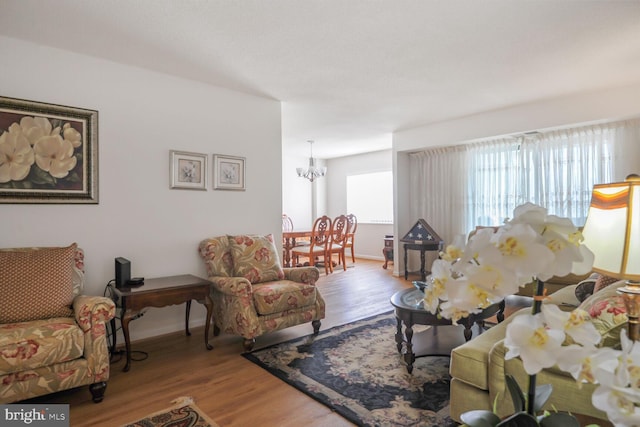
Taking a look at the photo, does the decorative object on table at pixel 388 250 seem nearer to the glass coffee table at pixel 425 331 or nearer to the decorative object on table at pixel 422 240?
the decorative object on table at pixel 422 240

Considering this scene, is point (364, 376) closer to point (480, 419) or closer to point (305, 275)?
point (305, 275)

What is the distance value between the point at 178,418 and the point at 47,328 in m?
0.89

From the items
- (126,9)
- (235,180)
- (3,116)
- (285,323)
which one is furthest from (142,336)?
(126,9)

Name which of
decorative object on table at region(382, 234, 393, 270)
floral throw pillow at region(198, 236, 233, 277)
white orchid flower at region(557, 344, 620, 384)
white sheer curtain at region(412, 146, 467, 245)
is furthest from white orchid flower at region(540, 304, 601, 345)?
decorative object on table at region(382, 234, 393, 270)

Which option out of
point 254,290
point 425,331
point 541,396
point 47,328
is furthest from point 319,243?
point 541,396

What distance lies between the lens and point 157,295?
103 inches

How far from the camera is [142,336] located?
123 inches

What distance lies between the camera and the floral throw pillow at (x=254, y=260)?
323 cm

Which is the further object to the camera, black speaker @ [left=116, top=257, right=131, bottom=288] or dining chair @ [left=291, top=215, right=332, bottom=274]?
dining chair @ [left=291, top=215, right=332, bottom=274]

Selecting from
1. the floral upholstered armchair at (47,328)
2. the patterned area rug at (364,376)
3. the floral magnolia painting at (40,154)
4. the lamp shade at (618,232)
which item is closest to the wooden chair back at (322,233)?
the patterned area rug at (364,376)

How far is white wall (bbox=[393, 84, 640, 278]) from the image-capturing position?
12.5 ft

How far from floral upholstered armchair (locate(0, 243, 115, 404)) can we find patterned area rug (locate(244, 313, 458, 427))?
105 cm

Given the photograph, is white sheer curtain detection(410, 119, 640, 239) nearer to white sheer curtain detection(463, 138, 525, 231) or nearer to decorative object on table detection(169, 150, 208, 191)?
white sheer curtain detection(463, 138, 525, 231)

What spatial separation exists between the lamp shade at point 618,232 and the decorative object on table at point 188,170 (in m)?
3.14
